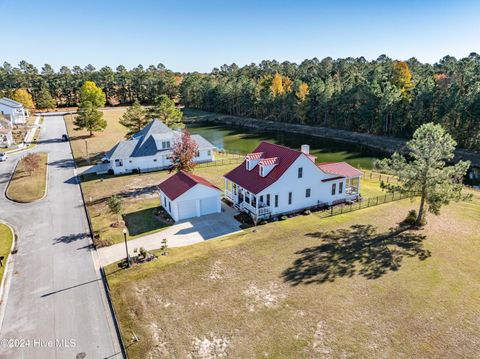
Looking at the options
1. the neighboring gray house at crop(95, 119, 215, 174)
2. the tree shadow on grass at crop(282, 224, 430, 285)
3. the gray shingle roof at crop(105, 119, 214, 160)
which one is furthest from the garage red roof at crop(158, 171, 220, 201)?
the gray shingle roof at crop(105, 119, 214, 160)

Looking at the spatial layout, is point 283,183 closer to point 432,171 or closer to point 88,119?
point 432,171

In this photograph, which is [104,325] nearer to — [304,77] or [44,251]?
[44,251]

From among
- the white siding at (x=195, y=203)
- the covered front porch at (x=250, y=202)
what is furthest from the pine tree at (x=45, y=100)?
the covered front porch at (x=250, y=202)

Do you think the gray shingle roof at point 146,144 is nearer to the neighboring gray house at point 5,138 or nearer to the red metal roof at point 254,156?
the red metal roof at point 254,156

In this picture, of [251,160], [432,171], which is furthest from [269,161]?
[432,171]

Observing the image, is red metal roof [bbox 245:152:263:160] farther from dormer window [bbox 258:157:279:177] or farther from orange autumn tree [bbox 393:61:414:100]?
orange autumn tree [bbox 393:61:414:100]

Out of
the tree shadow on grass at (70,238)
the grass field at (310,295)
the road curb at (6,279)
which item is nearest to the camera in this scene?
the grass field at (310,295)
